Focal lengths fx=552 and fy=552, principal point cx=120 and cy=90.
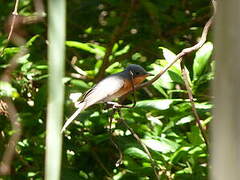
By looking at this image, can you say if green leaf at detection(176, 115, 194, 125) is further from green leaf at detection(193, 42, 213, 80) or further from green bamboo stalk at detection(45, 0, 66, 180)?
green bamboo stalk at detection(45, 0, 66, 180)

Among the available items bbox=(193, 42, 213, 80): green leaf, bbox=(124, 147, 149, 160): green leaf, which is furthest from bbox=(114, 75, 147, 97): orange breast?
bbox=(124, 147, 149, 160): green leaf

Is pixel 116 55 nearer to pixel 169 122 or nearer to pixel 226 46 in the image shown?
pixel 169 122

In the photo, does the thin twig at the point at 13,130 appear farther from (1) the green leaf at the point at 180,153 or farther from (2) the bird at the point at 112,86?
(1) the green leaf at the point at 180,153

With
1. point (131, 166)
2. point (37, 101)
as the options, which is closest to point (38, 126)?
point (37, 101)

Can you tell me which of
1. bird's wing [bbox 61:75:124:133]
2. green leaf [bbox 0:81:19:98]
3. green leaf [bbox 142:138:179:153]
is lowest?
green leaf [bbox 142:138:179:153]

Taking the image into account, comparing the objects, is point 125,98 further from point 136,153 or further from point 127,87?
point 136,153
